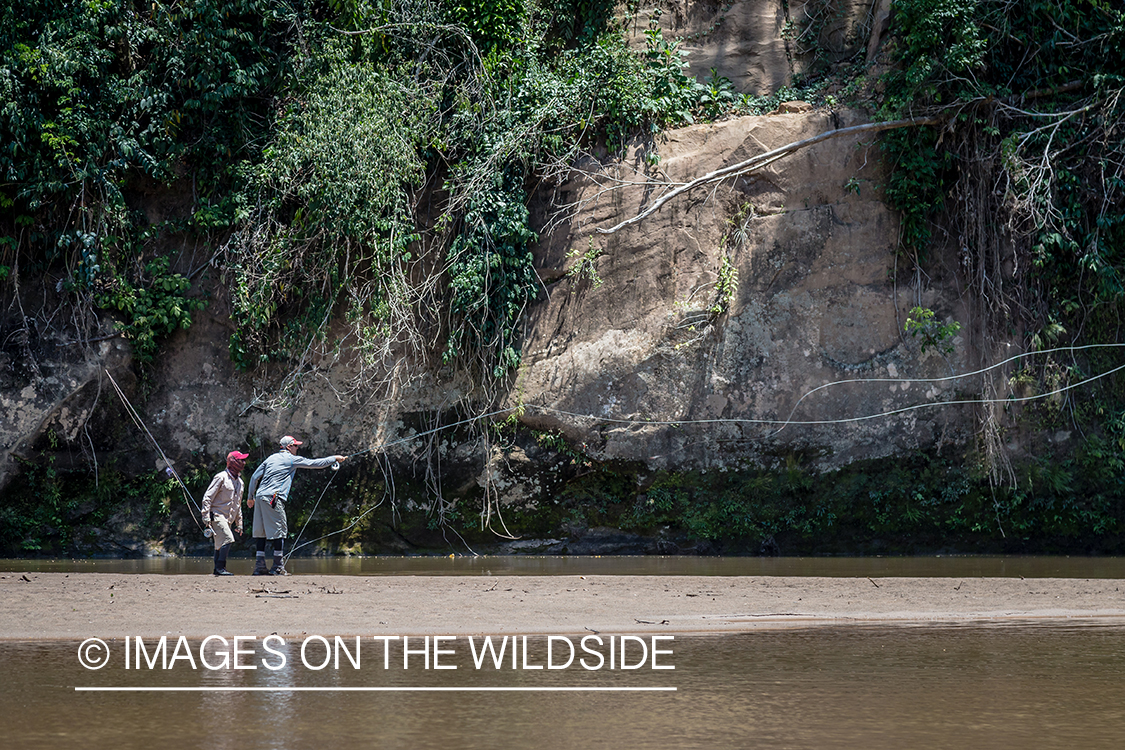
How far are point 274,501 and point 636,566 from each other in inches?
157

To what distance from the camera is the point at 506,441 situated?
12539 millimetres

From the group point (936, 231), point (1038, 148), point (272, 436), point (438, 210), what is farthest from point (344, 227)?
point (1038, 148)

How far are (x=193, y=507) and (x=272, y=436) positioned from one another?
4.39ft

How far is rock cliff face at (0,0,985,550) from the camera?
40.8 ft

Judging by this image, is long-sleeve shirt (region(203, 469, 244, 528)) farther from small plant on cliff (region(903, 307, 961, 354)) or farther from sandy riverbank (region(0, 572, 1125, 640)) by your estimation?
small plant on cliff (region(903, 307, 961, 354))

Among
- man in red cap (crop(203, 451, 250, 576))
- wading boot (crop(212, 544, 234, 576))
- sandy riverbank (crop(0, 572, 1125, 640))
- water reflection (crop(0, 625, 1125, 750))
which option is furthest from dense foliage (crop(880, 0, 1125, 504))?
wading boot (crop(212, 544, 234, 576))

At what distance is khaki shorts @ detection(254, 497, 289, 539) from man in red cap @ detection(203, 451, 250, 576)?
0.30 meters

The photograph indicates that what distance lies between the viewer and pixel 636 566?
35.1ft

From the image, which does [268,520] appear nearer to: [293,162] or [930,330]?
[293,162]

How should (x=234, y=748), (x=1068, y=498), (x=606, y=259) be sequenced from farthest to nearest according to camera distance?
(x=606, y=259), (x=1068, y=498), (x=234, y=748)

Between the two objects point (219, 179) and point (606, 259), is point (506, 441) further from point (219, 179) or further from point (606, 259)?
point (219, 179)

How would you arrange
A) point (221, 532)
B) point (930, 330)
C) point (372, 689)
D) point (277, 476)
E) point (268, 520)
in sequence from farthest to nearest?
point (930, 330)
point (277, 476)
point (268, 520)
point (221, 532)
point (372, 689)

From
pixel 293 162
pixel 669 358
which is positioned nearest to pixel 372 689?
pixel 669 358

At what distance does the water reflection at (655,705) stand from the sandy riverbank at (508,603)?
0.87m
